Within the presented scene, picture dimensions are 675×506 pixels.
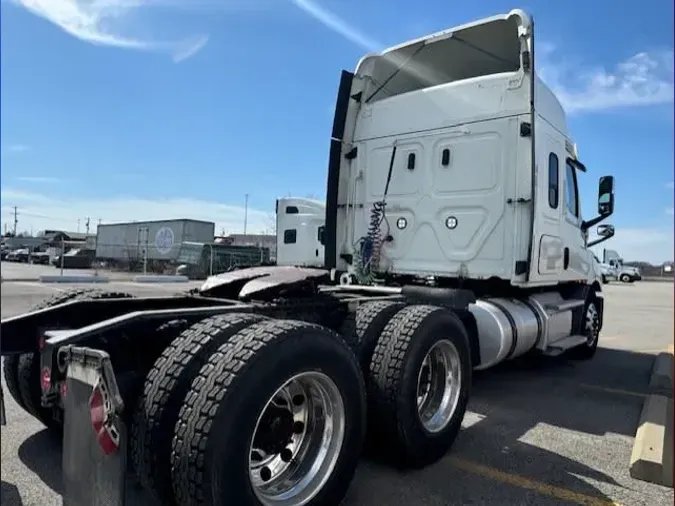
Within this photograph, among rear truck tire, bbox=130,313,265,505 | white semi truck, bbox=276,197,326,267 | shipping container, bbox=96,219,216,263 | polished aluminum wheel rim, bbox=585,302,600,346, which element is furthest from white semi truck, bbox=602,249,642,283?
rear truck tire, bbox=130,313,265,505

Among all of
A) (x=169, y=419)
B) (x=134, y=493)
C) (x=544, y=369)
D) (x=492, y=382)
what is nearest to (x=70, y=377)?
(x=169, y=419)

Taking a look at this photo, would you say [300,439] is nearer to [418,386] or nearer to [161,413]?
[161,413]

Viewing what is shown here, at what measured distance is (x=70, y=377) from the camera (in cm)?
237

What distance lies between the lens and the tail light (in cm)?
215

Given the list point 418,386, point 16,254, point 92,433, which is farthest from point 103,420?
point 16,254

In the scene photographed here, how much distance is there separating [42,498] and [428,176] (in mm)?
4628

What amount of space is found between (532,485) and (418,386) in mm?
940

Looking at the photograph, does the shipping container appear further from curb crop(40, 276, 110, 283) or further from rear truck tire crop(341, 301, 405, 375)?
rear truck tire crop(341, 301, 405, 375)

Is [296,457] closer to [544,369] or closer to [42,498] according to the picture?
[42,498]

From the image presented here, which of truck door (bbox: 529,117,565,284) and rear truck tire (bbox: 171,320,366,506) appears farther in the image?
truck door (bbox: 529,117,565,284)

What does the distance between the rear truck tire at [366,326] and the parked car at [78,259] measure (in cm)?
2623

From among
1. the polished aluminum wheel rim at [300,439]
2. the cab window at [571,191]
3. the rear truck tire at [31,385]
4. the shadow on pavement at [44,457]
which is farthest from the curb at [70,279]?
the polished aluminum wheel rim at [300,439]

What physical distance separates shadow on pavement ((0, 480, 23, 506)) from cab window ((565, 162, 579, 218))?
20.4 feet

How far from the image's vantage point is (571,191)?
22.5ft
